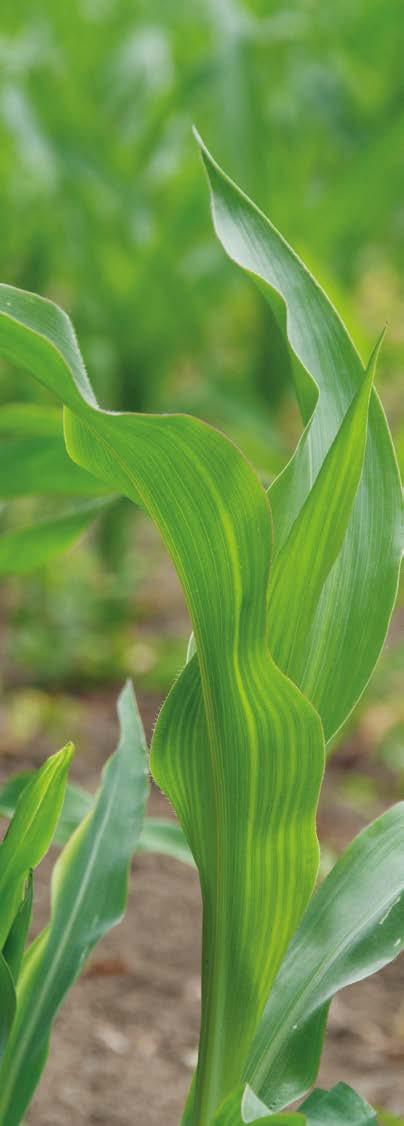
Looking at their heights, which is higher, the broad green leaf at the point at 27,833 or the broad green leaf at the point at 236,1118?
the broad green leaf at the point at 27,833

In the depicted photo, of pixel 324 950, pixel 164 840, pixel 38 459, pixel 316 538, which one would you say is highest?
pixel 316 538

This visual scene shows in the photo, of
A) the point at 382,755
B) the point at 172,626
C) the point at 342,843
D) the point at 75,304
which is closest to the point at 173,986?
the point at 342,843

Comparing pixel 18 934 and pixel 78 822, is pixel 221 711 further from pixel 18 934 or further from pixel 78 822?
pixel 78 822

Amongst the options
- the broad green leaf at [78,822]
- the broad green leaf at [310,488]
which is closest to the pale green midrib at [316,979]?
the broad green leaf at [310,488]

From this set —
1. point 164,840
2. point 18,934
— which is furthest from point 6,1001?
point 164,840

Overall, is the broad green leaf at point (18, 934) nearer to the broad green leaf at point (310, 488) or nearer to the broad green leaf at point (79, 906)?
the broad green leaf at point (79, 906)

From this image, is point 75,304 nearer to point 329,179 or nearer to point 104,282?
point 104,282
